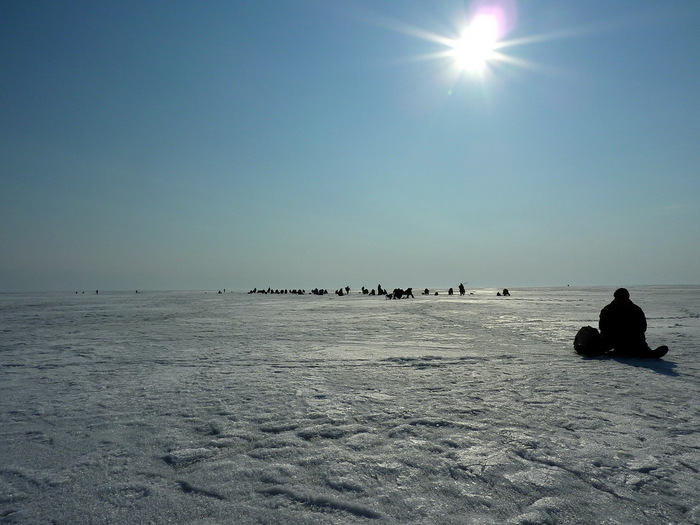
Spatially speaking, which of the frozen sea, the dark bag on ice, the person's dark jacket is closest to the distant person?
the person's dark jacket

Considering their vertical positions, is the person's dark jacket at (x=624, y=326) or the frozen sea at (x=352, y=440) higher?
the person's dark jacket at (x=624, y=326)

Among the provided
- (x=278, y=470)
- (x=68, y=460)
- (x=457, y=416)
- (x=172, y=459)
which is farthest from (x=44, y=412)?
(x=457, y=416)

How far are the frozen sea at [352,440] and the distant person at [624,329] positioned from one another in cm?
61

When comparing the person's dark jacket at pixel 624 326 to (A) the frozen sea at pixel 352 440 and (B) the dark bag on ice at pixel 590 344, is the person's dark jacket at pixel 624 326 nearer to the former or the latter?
(B) the dark bag on ice at pixel 590 344

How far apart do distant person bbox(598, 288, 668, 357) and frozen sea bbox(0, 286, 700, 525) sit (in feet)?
2.01

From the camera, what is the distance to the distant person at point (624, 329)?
8.44 m

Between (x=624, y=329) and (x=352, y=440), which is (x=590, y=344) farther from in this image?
(x=352, y=440)

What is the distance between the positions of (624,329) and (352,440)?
750 centimetres

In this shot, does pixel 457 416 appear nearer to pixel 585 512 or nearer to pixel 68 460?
pixel 585 512

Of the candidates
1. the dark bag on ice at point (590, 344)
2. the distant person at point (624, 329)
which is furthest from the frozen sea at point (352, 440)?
the distant person at point (624, 329)

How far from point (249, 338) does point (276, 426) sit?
7.56 meters

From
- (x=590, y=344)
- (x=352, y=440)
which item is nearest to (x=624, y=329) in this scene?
(x=590, y=344)

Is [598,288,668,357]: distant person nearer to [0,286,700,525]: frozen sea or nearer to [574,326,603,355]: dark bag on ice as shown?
[574,326,603,355]: dark bag on ice

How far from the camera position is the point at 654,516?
2.57 meters
